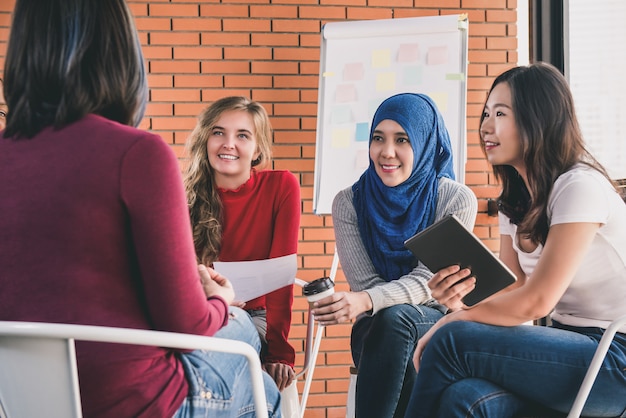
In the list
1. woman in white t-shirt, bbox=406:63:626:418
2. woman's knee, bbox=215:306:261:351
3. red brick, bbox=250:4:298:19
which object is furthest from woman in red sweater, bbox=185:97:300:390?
red brick, bbox=250:4:298:19

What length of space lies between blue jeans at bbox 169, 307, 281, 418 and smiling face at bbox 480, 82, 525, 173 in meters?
0.89

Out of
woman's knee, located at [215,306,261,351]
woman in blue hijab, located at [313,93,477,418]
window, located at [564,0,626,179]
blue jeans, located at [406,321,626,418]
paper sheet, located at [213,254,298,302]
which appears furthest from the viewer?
window, located at [564,0,626,179]

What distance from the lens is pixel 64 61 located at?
1.09 m

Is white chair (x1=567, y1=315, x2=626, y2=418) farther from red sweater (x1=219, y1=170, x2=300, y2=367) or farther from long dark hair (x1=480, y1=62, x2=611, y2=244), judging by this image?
red sweater (x1=219, y1=170, x2=300, y2=367)

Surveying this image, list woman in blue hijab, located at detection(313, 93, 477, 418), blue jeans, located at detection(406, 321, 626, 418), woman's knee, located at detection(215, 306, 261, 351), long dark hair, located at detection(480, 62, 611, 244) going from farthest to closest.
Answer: woman in blue hijab, located at detection(313, 93, 477, 418) < long dark hair, located at detection(480, 62, 611, 244) < blue jeans, located at detection(406, 321, 626, 418) < woman's knee, located at detection(215, 306, 261, 351)

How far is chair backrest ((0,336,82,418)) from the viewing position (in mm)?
1013

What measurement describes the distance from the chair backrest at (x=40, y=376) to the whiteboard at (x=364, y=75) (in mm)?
2135

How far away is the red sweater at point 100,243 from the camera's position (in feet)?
3.37

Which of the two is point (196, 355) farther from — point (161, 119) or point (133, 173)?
point (161, 119)

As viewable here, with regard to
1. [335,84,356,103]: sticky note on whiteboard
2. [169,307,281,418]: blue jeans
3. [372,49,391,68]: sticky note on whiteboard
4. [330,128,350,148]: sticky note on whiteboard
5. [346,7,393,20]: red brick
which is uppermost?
[346,7,393,20]: red brick

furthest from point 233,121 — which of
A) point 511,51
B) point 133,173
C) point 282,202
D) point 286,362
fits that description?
point 511,51

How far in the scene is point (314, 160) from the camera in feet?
11.2

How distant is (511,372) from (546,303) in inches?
6.9

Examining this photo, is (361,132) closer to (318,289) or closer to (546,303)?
(318,289)
